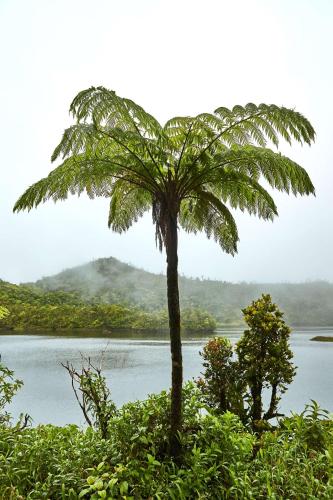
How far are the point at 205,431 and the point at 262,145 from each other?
342 cm

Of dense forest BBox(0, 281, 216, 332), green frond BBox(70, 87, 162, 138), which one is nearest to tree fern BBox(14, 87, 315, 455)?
green frond BBox(70, 87, 162, 138)

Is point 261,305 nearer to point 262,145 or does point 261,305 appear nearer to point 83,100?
point 262,145

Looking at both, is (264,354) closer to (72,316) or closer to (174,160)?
(174,160)

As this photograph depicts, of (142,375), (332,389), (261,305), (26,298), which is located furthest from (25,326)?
(261,305)

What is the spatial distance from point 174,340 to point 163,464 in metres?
1.24

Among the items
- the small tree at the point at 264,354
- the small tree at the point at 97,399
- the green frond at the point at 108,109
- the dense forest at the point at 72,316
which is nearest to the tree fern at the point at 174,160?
the green frond at the point at 108,109

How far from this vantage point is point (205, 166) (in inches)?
190

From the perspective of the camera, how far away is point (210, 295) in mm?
65812

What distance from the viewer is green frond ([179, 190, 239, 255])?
552cm

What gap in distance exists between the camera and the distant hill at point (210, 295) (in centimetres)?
6366

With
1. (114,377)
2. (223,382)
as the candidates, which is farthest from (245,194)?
(114,377)

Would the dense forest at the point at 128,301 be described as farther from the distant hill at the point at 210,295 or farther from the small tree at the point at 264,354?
the small tree at the point at 264,354

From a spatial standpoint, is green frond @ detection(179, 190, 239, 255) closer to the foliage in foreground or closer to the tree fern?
the tree fern

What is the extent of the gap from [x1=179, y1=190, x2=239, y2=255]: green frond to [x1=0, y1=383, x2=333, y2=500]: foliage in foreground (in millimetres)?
2158
